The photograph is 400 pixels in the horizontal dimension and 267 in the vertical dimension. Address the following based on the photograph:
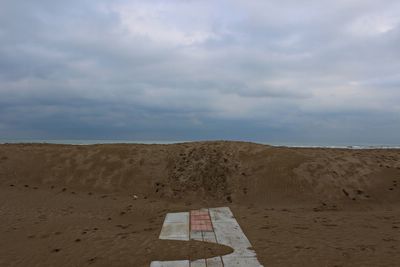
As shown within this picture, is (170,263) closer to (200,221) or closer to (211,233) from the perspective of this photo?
(211,233)

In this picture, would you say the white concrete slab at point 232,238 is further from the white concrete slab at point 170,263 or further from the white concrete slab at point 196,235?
the white concrete slab at point 170,263

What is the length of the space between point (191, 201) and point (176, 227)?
174 inches

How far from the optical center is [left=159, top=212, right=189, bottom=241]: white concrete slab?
8984 millimetres

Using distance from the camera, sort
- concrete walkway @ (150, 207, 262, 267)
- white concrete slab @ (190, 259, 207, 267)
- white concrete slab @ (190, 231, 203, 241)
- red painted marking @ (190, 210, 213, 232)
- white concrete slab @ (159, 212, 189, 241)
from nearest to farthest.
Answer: white concrete slab @ (190, 259, 207, 267) → concrete walkway @ (150, 207, 262, 267) → white concrete slab @ (190, 231, 203, 241) → white concrete slab @ (159, 212, 189, 241) → red painted marking @ (190, 210, 213, 232)

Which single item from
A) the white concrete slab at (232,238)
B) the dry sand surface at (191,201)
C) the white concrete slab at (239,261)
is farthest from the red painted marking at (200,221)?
the white concrete slab at (239,261)

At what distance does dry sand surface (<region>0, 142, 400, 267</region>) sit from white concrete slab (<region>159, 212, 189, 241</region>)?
0.28m

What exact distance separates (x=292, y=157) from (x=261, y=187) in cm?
266

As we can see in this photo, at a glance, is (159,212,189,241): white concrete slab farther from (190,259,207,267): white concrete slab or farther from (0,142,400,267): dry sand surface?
(190,259,207,267): white concrete slab

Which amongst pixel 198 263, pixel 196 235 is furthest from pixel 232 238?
pixel 198 263

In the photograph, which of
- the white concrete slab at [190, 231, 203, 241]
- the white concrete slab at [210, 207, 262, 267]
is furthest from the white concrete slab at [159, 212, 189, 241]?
the white concrete slab at [210, 207, 262, 267]

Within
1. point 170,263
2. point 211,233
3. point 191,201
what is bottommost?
point 170,263

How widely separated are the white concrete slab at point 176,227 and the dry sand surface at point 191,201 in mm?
278

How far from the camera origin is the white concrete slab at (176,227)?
898cm

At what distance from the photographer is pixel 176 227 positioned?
32.9ft
